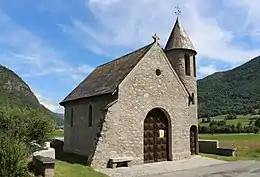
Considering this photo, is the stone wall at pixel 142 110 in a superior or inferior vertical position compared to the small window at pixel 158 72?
inferior

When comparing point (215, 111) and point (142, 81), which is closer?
point (142, 81)

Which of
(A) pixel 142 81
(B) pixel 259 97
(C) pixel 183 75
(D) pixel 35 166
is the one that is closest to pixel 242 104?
(B) pixel 259 97

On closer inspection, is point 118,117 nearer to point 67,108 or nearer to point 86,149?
point 86,149

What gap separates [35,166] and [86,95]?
11.1 meters

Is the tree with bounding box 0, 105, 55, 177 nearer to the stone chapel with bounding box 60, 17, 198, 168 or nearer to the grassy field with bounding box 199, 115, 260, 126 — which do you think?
the stone chapel with bounding box 60, 17, 198, 168

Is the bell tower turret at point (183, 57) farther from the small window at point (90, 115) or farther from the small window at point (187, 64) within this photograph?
the small window at point (90, 115)

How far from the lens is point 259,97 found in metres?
105

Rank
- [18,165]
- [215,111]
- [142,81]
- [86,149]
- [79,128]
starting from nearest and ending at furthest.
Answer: [18,165], [142,81], [86,149], [79,128], [215,111]

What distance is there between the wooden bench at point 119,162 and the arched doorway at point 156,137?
1875 mm

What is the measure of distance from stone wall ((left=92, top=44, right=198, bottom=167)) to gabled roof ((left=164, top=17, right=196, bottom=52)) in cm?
462

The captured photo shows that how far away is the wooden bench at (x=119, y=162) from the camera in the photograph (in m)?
20.5

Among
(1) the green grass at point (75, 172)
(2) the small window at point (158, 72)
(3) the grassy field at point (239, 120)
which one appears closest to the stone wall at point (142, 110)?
(2) the small window at point (158, 72)

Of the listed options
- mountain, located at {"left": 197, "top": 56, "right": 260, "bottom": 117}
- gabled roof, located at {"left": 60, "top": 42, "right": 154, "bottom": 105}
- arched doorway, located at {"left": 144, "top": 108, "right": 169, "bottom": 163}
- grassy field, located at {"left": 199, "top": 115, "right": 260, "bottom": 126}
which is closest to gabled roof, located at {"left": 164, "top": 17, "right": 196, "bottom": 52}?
gabled roof, located at {"left": 60, "top": 42, "right": 154, "bottom": 105}

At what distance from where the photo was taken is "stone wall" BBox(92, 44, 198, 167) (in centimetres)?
2097
